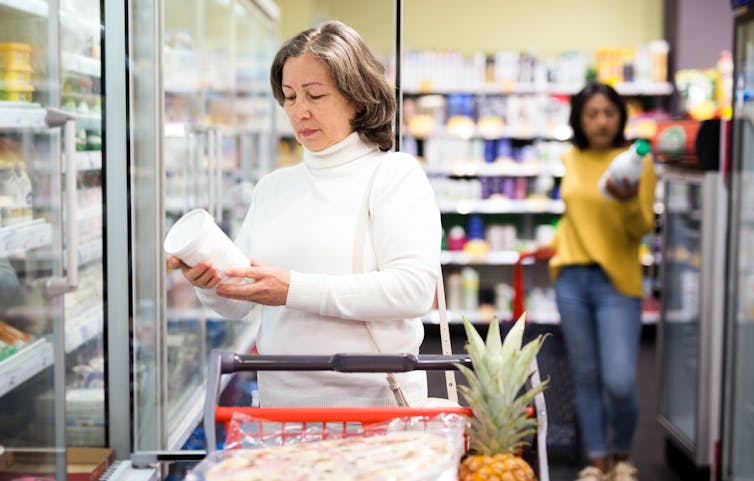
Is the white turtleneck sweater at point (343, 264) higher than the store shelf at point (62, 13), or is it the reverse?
the store shelf at point (62, 13)

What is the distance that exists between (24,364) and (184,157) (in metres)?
2.05

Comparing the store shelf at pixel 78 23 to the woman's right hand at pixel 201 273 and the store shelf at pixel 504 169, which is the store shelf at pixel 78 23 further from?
the store shelf at pixel 504 169

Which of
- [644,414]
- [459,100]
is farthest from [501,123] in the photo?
[644,414]

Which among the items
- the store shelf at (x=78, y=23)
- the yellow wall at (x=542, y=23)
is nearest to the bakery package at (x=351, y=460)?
the store shelf at (x=78, y=23)

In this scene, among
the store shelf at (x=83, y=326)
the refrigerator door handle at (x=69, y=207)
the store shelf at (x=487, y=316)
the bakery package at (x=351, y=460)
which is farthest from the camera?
the store shelf at (x=487, y=316)

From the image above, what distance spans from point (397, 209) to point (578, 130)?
251 centimetres

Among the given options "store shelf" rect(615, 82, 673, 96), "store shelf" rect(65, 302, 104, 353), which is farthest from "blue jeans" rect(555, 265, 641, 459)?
"store shelf" rect(615, 82, 673, 96)

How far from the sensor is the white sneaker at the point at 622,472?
4.12m

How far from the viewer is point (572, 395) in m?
4.56

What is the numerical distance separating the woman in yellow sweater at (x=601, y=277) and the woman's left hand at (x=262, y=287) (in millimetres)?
2415

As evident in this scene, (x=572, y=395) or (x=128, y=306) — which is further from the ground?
(x=128, y=306)

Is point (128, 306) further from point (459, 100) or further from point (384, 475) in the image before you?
point (459, 100)

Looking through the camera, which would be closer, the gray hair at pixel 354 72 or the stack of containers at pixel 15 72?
the gray hair at pixel 354 72

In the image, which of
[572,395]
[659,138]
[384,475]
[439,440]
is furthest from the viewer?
[659,138]
